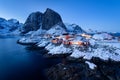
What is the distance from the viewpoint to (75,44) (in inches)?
2141

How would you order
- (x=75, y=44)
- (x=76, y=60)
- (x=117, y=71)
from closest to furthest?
1. (x=117, y=71)
2. (x=76, y=60)
3. (x=75, y=44)

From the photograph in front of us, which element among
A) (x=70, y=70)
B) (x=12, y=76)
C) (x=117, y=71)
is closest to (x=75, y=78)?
(x=70, y=70)

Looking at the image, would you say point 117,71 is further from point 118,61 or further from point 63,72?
point 63,72

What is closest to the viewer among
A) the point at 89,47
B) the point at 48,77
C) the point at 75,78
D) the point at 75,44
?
Result: the point at 75,78

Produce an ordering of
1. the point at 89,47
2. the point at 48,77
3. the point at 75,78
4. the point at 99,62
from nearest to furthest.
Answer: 1. the point at 75,78
2. the point at 48,77
3. the point at 99,62
4. the point at 89,47

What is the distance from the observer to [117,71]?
3194cm

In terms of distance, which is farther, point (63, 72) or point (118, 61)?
point (118, 61)

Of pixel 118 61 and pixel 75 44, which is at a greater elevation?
pixel 75 44

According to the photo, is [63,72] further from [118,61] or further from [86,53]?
[118,61]

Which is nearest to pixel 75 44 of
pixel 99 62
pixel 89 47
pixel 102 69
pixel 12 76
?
pixel 89 47

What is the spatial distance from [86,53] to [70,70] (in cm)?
1510

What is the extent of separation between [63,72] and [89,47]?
22.5m

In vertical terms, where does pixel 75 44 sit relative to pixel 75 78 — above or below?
above

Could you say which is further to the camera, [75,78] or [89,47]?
[89,47]
